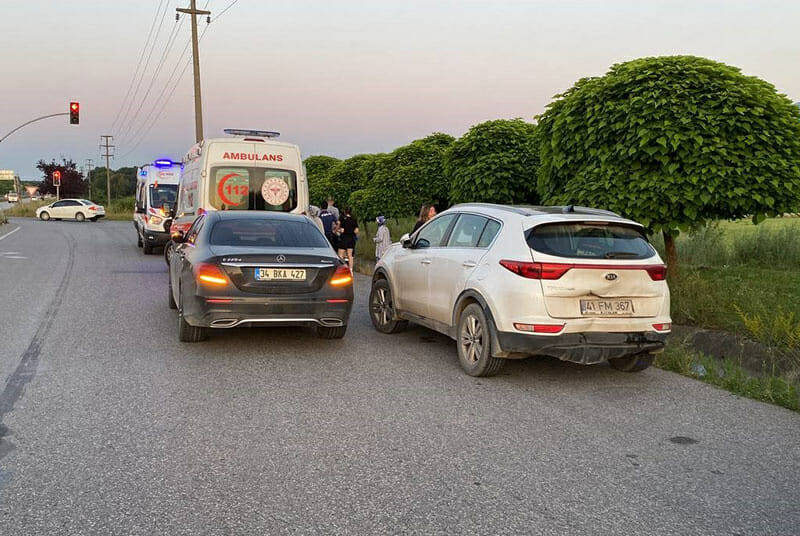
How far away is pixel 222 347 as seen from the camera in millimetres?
7688

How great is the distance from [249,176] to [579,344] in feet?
28.9

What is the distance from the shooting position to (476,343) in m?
6.60

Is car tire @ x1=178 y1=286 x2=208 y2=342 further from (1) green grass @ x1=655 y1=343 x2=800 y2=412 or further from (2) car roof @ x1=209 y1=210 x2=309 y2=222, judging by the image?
(1) green grass @ x1=655 y1=343 x2=800 y2=412

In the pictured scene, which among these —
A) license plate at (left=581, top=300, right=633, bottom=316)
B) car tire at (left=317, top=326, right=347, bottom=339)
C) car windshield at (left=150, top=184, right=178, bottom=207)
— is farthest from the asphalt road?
car windshield at (left=150, top=184, right=178, bottom=207)

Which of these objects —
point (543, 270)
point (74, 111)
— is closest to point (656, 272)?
point (543, 270)

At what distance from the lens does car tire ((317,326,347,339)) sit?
26.6 feet

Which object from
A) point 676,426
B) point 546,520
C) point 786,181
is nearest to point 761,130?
point 786,181

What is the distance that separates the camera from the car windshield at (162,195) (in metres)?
21.5

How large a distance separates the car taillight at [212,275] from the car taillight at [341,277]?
1.15 meters

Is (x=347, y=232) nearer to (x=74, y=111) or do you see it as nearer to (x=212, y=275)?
(x=212, y=275)

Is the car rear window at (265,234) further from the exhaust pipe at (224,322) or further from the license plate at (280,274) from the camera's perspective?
the exhaust pipe at (224,322)

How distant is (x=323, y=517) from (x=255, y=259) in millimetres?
4060

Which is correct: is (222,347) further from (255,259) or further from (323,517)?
(323,517)

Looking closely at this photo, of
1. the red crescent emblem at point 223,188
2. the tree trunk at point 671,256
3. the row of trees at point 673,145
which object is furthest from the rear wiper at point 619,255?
the red crescent emblem at point 223,188
